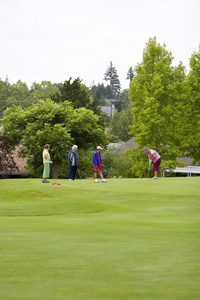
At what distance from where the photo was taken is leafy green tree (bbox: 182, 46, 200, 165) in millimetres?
50250

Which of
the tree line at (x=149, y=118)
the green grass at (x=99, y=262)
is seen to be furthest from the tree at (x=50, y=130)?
the green grass at (x=99, y=262)

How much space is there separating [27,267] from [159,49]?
46.7 m

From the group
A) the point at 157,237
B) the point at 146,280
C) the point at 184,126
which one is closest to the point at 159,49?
the point at 184,126

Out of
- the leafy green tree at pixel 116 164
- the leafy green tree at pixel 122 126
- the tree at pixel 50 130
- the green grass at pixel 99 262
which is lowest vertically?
the green grass at pixel 99 262

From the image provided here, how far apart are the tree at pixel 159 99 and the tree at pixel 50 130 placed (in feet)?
15.8

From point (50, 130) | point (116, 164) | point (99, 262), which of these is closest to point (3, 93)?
point (116, 164)

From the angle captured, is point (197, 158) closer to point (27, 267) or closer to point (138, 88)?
point (138, 88)

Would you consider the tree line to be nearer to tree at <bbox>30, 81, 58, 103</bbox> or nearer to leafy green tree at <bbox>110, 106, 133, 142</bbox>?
leafy green tree at <bbox>110, 106, 133, 142</bbox>

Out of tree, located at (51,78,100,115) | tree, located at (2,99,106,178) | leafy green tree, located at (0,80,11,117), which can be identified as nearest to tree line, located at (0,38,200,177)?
tree, located at (2,99,106,178)

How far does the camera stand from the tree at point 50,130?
48.6 meters

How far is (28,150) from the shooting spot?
168 ft

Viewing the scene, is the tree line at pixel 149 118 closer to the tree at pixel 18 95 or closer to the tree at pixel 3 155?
the tree at pixel 3 155

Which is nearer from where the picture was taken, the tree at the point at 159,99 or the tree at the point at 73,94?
the tree at the point at 159,99

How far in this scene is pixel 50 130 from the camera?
158ft
